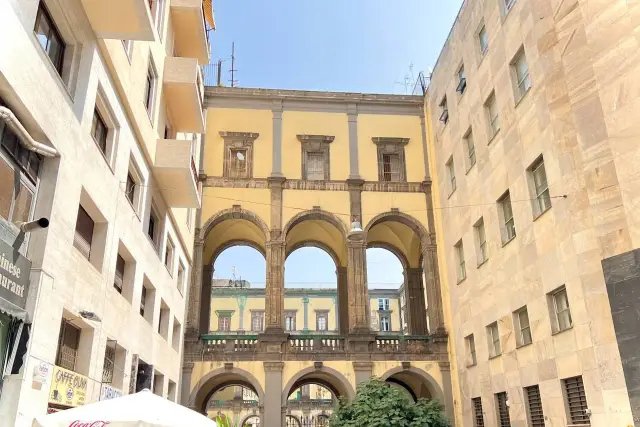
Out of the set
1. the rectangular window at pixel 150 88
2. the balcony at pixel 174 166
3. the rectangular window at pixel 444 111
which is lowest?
the balcony at pixel 174 166

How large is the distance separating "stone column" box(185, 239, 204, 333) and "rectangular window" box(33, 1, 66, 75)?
51.6ft

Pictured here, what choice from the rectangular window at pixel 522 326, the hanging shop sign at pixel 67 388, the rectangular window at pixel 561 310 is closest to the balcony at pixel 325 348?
the rectangular window at pixel 522 326

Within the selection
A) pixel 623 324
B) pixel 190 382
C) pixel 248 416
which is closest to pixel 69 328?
pixel 623 324

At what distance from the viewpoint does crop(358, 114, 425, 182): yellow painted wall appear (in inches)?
1107

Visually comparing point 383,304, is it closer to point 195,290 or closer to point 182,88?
point 195,290

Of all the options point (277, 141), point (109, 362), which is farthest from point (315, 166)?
point (109, 362)

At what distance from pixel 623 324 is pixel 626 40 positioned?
660 centimetres

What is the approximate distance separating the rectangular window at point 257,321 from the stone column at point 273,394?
28.9 meters

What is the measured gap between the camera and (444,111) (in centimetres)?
2589

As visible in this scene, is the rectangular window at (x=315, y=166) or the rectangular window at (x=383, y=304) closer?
the rectangular window at (x=315, y=166)

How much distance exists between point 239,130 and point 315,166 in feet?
13.8

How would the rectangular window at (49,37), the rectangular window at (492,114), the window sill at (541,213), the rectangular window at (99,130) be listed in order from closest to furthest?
Result: the rectangular window at (49,37) → the rectangular window at (99,130) → the window sill at (541,213) → the rectangular window at (492,114)

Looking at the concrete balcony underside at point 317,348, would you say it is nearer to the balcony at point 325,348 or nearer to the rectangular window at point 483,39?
the balcony at point 325,348

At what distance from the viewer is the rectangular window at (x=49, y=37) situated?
9.27 meters
